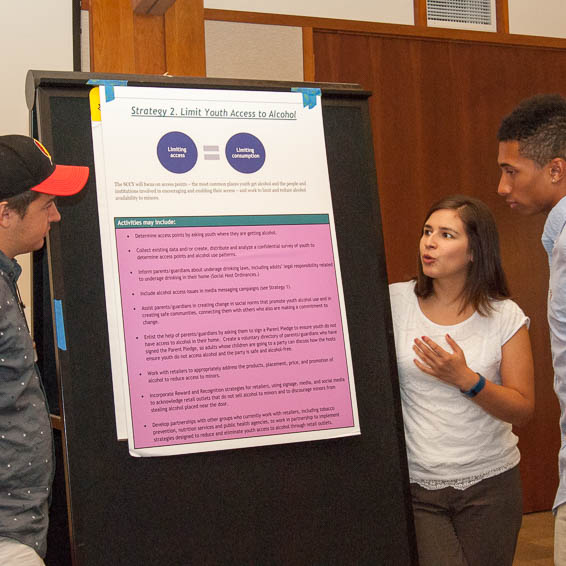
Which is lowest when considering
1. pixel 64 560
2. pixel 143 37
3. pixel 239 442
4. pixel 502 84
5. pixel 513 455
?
pixel 64 560

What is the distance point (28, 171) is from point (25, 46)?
1.60 metres

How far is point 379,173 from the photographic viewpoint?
380cm

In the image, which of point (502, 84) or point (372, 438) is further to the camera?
point (502, 84)

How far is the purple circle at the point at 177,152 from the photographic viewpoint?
1.70 m

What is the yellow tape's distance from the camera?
1.67 meters

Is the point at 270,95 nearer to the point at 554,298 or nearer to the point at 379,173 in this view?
the point at 554,298

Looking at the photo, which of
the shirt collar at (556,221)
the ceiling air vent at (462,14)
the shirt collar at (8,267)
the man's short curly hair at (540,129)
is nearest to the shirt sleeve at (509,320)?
the shirt collar at (556,221)

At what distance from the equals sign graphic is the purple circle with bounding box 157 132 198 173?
0.08 ft

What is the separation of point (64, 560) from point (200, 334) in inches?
26.3

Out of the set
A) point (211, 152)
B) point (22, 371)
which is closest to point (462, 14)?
point (211, 152)

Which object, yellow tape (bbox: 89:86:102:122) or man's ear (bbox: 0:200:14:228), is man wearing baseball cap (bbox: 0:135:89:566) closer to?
man's ear (bbox: 0:200:14:228)

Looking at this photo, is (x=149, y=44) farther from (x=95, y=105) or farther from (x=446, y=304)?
(x=446, y=304)

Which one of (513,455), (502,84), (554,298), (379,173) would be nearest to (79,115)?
(554,298)

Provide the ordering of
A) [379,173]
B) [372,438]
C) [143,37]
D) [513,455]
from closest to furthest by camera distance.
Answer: [372,438]
[513,455]
[143,37]
[379,173]
